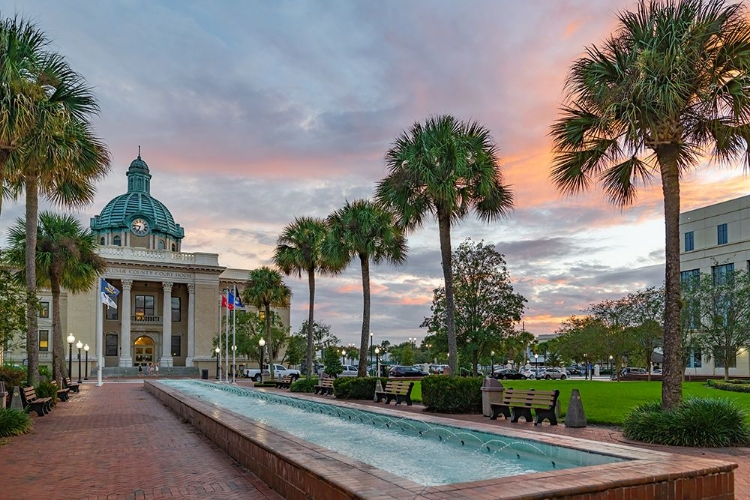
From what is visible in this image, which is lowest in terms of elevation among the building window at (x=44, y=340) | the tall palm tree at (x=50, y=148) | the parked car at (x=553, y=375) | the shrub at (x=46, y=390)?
the parked car at (x=553, y=375)

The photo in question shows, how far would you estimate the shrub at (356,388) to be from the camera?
26438mm

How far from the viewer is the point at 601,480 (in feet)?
18.6

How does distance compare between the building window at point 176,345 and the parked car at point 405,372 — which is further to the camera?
the building window at point 176,345

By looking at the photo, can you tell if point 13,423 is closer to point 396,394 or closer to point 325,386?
point 396,394

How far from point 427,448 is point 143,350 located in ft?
228

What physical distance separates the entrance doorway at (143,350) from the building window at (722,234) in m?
60.1

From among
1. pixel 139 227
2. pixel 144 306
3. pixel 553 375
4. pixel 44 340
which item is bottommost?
pixel 553 375

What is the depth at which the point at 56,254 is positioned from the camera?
31.5 meters

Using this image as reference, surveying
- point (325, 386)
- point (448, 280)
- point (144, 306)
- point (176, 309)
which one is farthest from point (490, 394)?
point (144, 306)

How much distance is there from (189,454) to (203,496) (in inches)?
146

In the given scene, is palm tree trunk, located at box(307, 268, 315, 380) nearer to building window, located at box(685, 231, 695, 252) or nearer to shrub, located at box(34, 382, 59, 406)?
shrub, located at box(34, 382, 59, 406)

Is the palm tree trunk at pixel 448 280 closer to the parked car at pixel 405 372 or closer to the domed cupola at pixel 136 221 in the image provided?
the parked car at pixel 405 372

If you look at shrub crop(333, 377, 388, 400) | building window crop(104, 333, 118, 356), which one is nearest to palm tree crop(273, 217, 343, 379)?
shrub crop(333, 377, 388, 400)

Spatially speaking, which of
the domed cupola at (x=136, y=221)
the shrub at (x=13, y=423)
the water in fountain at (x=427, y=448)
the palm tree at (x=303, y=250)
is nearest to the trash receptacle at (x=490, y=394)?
the water in fountain at (x=427, y=448)
